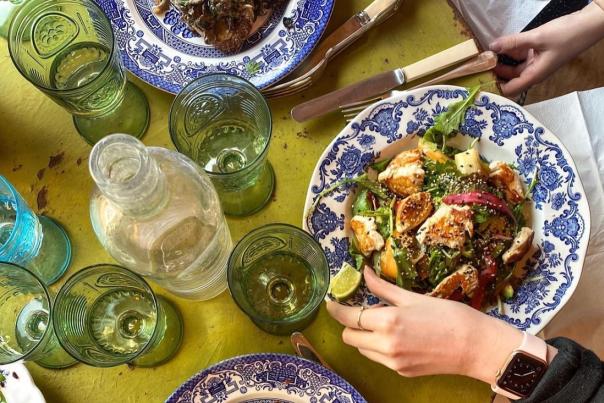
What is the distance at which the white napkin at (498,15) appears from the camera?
165 centimetres

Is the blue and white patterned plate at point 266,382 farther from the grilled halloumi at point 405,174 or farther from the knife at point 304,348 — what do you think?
the grilled halloumi at point 405,174

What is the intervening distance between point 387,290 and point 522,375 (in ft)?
0.95

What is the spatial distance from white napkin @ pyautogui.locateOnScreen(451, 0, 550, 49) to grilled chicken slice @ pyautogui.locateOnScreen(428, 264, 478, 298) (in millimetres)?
777

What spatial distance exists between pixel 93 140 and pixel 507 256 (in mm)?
912

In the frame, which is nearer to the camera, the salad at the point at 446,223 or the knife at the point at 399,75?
the salad at the point at 446,223

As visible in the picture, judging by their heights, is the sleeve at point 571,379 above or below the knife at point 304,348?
above

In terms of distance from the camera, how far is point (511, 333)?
1088 mm

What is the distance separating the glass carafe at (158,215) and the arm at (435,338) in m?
0.31

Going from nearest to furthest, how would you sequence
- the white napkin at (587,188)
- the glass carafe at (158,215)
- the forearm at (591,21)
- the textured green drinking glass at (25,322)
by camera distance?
the glass carafe at (158,215)
the textured green drinking glass at (25,322)
the white napkin at (587,188)
the forearm at (591,21)

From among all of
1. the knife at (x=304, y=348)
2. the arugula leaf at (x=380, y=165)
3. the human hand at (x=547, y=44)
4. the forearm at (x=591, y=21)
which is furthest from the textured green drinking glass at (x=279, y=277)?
the forearm at (x=591, y=21)

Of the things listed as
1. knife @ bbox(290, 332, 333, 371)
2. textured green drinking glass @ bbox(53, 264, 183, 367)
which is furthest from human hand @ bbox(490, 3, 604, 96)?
textured green drinking glass @ bbox(53, 264, 183, 367)

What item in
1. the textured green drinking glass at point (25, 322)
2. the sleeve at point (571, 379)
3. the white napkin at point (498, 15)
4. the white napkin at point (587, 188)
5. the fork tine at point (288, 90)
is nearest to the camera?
the sleeve at point (571, 379)

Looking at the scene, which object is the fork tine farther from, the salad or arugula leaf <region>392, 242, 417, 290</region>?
arugula leaf <region>392, 242, 417, 290</region>

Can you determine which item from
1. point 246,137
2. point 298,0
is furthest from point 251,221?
point 298,0
